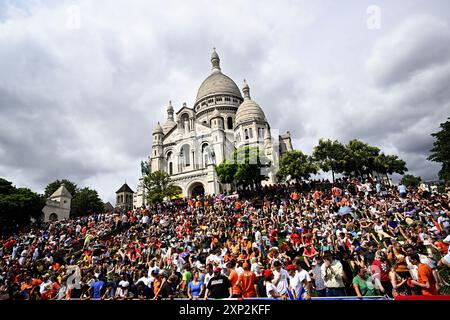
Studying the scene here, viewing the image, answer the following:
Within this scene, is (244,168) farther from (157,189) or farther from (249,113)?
(249,113)

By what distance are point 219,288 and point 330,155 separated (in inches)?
1160

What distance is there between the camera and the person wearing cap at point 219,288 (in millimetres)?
6090

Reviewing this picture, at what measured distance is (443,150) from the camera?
92.9ft

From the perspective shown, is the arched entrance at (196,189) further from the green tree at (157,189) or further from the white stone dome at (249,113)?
the white stone dome at (249,113)

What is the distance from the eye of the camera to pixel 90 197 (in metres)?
52.1

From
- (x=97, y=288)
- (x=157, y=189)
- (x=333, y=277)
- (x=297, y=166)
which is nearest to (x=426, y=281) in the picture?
(x=333, y=277)

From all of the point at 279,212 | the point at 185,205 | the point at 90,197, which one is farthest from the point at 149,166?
the point at 279,212

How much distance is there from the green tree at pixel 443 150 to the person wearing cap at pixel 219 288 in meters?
31.6

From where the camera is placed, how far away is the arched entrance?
3762 cm

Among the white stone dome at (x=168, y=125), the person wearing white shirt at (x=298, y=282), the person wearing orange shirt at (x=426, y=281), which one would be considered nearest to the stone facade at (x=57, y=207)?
the white stone dome at (x=168, y=125)

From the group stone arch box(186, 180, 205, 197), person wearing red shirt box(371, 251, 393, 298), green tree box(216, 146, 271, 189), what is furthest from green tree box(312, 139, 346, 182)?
person wearing red shirt box(371, 251, 393, 298)

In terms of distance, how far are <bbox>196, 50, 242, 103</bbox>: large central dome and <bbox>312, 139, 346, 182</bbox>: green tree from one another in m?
27.7
